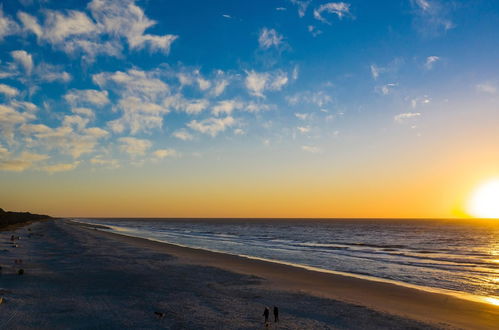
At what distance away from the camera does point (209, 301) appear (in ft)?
55.1

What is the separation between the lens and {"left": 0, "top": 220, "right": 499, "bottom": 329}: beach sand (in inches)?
529

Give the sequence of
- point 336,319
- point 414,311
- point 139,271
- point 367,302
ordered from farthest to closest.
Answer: point 139,271 → point 367,302 → point 414,311 → point 336,319

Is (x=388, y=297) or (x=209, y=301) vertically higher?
(x=209, y=301)

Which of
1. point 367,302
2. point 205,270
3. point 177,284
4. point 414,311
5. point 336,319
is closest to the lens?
point 336,319

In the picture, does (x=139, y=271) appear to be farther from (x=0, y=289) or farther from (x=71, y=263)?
(x=0, y=289)

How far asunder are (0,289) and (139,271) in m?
9.38

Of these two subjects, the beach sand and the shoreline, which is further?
the shoreline

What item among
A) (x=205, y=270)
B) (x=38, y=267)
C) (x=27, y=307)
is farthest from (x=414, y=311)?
(x=38, y=267)

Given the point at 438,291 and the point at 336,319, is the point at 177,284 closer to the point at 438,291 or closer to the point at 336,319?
the point at 336,319

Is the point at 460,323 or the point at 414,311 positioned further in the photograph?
the point at 414,311

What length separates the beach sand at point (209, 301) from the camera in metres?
13.4

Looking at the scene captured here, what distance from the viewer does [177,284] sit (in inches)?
822

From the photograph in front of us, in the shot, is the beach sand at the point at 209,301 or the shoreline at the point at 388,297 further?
the shoreline at the point at 388,297

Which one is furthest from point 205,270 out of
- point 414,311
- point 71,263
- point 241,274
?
point 414,311
